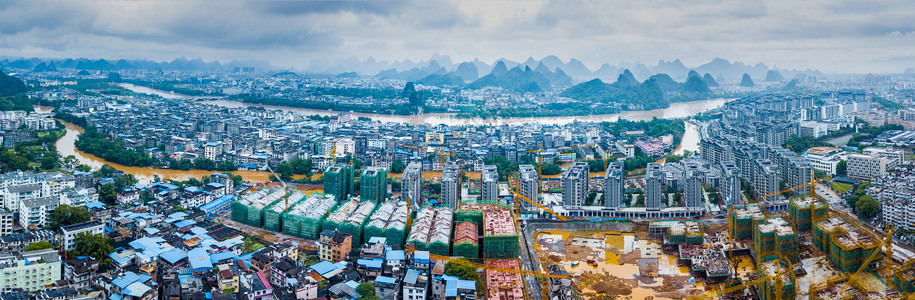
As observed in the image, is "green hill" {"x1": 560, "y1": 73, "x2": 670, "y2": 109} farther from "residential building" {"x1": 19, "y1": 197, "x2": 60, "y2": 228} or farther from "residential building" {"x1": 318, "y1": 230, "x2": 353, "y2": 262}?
"residential building" {"x1": 19, "y1": 197, "x2": 60, "y2": 228}

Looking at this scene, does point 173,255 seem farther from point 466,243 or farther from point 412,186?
point 412,186

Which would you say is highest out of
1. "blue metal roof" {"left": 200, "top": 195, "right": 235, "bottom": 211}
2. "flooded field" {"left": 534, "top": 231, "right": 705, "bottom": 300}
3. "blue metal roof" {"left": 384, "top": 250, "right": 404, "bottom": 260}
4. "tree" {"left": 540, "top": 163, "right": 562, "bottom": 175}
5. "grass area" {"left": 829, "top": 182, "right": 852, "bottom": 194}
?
"tree" {"left": 540, "top": 163, "right": 562, "bottom": 175}

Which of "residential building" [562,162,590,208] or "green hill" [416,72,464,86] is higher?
"green hill" [416,72,464,86]

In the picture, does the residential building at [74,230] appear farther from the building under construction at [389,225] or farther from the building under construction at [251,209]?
the building under construction at [389,225]

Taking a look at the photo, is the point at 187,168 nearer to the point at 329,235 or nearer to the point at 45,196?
the point at 45,196

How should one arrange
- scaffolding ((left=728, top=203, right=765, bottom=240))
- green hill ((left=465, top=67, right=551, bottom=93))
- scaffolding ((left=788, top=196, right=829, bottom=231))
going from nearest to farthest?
scaffolding ((left=728, top=203, right=765, bottom=240))
scaffolding ((left=788, top=196, right=829, bottom=231))
green hill ((left=465, top=67, right=551, bottom=93))

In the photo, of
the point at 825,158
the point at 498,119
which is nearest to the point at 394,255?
the point at 825,158


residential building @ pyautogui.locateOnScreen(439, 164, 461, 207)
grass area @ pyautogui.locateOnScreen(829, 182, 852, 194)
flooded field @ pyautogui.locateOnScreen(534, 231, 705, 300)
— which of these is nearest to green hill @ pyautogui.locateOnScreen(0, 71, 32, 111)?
residential building @ pyautogui.locateOnScreen(439, 164, 461, 207)

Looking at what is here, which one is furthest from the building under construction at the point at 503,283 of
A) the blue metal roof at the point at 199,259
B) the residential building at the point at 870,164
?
the residential building at the point at 870,164
